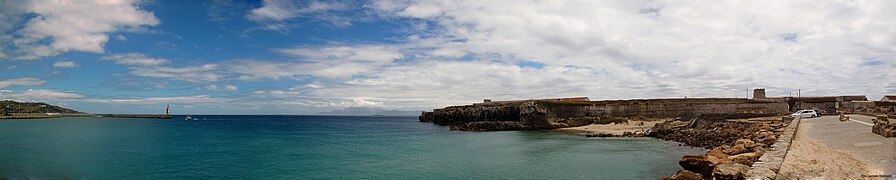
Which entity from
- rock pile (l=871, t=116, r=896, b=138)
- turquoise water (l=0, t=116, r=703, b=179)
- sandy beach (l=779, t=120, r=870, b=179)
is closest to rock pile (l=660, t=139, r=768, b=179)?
sandy beach (l=779, t=120, r=870, b=179)

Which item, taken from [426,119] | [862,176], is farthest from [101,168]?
[426,119]

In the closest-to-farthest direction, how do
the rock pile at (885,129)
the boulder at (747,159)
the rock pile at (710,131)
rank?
1. the boulder at (747,159)
2. the rock pile at (885,129)
3. the rock pile at (710,131)

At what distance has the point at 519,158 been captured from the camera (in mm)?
22109

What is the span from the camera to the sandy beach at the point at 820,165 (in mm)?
9391

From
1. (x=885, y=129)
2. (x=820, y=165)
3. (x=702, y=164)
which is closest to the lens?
(x=820, y=165)

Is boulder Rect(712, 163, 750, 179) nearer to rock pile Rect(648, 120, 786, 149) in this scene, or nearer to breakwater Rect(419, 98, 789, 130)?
rock pile Rect(648, 120, 786, 149)

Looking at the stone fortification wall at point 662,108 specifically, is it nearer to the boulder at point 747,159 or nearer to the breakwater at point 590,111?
the breakwater at point 590,111

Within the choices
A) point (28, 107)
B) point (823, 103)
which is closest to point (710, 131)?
point (823, 103)

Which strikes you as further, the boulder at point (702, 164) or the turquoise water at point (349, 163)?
the turquoise water at point (349, 163)

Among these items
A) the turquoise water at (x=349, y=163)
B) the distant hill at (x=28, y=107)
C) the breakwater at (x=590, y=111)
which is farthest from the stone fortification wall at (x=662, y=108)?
the distant hill at (x=28, y=107)

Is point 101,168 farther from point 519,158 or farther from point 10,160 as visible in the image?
point 519,158

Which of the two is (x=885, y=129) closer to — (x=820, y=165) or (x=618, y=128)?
(x=820, y=165)

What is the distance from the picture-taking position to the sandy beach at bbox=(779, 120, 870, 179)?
9391mm

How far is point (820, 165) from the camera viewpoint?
34.9ft
